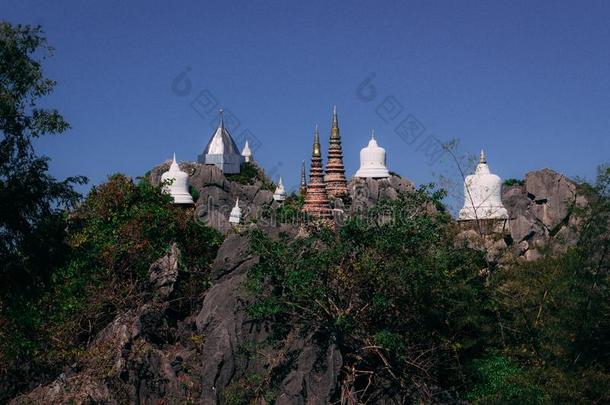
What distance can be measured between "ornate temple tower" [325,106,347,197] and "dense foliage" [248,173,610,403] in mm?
22995

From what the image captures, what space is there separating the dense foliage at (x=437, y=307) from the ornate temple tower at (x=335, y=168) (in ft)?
75.4

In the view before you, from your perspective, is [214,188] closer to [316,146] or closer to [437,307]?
[316,146]

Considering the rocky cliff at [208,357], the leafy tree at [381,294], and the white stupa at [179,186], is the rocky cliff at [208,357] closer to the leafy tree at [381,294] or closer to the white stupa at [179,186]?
the leafy tree at [381,294]

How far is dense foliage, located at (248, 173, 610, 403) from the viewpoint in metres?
11.4

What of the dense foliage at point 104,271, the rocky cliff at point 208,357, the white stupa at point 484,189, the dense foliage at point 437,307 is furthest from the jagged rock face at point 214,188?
the dense foliage at point 437,307

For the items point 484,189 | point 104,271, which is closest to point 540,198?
point 484,189

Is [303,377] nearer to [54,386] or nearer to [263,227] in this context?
[263,227]

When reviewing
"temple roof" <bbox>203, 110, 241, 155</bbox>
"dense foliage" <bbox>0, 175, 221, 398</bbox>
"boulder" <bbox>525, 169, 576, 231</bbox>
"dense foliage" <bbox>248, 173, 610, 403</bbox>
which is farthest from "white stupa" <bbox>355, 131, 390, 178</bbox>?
"dense foliage" <bbox>248, 173, 610, 403</bbox>

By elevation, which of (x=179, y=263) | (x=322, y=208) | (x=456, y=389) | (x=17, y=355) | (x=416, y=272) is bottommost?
(x=456, y=389)

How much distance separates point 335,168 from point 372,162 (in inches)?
122

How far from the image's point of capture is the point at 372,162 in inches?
1543

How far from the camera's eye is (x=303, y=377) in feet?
37.5

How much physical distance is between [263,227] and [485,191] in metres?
10.7

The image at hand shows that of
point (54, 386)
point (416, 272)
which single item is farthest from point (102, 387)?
point (416, 272)
